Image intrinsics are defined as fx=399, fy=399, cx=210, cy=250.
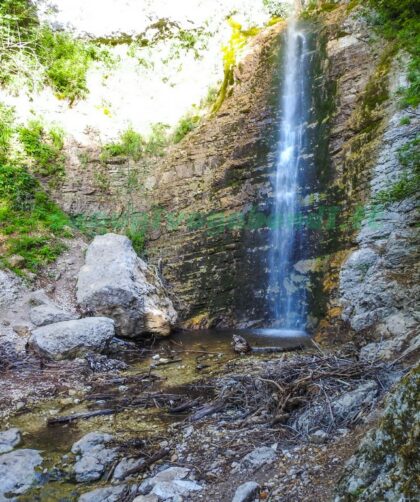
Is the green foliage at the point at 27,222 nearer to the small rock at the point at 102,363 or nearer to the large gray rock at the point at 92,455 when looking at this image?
the small rock at the point at 102,363

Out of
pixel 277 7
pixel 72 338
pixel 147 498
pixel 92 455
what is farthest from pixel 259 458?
pixel 277 7

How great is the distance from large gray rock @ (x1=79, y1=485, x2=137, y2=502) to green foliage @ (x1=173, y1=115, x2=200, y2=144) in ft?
32.1

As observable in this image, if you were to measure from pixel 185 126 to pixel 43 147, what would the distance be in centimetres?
395

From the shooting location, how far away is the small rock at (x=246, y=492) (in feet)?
7.72

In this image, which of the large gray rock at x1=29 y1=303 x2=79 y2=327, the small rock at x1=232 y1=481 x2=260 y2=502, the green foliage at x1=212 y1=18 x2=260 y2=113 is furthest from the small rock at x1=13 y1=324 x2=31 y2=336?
the green foliage at x1=212 y1=18 x2=260 y2=113

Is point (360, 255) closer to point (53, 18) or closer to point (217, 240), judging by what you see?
point (217, 240)

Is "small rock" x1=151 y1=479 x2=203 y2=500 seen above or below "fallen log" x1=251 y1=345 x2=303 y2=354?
above

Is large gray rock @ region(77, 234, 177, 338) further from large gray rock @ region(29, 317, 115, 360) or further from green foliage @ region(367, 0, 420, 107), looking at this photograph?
green foliage @ region(367, 0, 420, 107)

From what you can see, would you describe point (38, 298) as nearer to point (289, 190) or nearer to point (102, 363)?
point (102, 363)

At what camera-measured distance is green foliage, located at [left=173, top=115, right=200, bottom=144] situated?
11.3m

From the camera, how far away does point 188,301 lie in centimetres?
938

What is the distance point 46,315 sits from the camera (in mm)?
7141

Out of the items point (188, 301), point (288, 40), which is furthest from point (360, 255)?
point (288, 40)

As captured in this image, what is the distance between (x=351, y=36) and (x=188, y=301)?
695 cm
